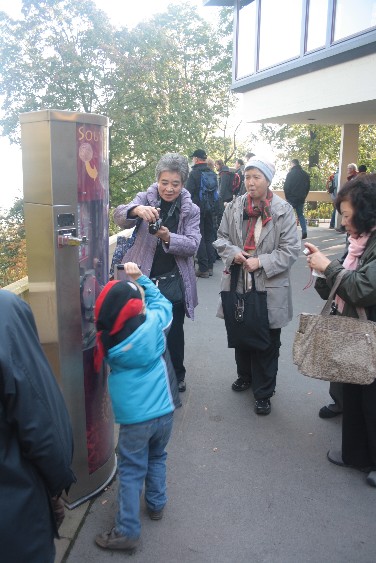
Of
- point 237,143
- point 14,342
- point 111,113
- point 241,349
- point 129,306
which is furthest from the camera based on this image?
point 237,143

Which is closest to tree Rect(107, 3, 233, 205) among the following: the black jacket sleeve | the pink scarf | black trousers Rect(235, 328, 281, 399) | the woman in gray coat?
the woman in gray coat

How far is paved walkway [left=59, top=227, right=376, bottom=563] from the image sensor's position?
8.57 ft

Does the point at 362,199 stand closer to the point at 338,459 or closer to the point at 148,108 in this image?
the point at 338,459

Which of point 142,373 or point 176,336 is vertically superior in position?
point 142,373

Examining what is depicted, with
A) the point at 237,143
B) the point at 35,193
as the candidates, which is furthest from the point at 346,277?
the point at 237,143

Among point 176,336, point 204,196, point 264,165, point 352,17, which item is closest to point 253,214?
point 264,165

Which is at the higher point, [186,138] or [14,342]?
[186,138]

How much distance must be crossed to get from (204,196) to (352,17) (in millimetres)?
3760

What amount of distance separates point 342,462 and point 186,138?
12902 mm

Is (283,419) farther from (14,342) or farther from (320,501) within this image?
(14,342)

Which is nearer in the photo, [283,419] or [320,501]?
[320,501]

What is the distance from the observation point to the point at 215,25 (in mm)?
25562

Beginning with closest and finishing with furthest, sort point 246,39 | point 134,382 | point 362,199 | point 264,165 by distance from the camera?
point 134,382
point 362,199
point 264,165
point 246,39

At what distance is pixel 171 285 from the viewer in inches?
151
